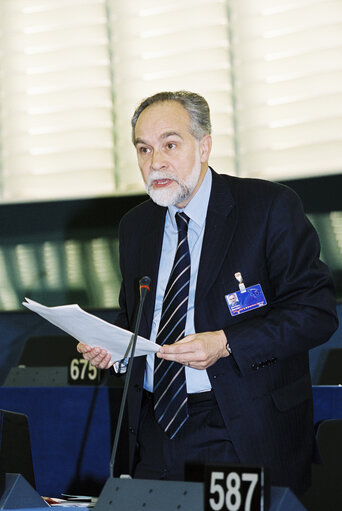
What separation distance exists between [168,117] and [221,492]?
4.09 feet

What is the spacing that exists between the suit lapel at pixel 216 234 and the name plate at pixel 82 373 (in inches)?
47.6

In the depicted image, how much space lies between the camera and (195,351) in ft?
6.43

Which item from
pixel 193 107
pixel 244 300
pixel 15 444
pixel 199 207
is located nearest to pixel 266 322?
pixel 244 300

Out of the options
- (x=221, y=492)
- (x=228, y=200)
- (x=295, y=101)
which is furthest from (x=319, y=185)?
(x=221, y=492)

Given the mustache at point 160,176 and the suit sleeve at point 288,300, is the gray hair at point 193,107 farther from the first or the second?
the suit sleeve at point 288,300

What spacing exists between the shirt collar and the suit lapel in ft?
0.09

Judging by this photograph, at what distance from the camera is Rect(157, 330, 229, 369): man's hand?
6.40ft

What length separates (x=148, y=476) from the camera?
2164 mm

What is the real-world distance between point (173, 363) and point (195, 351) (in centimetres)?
23

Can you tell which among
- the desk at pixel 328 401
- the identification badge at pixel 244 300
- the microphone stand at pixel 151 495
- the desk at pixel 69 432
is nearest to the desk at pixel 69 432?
the desk at pixel 69 432

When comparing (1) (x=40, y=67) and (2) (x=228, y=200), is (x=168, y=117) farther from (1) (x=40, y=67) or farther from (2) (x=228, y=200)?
(1) (x=40, y=67)

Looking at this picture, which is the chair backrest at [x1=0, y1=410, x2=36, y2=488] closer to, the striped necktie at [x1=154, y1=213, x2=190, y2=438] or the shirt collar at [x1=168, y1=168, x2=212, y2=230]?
the striped necktie at [x1=154, y1=213, x2=190, y2=438]

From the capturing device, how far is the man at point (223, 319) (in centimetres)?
207

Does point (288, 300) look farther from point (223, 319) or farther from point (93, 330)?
point (93, 330)
